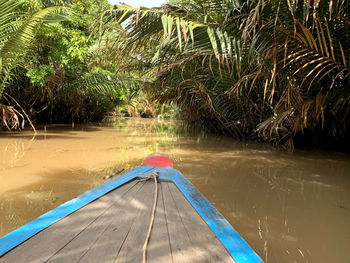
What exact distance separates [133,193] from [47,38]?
647 cm

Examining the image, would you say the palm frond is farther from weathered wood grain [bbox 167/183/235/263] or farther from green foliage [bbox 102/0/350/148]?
weathered wood grain [bbox 167/183/235/263]

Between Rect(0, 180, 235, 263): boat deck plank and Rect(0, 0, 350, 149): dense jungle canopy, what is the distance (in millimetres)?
1955

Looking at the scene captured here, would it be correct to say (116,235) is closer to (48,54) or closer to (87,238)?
(87,238)

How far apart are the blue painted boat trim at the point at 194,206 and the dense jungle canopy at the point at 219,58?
5.48 ft

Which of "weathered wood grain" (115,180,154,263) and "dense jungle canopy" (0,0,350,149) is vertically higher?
"dense jungle canopy" (0,0,350,149)

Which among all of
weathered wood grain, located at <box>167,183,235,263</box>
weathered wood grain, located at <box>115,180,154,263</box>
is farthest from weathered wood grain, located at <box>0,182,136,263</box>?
weathered wood grain, located at <box>167,183,235,263</box>

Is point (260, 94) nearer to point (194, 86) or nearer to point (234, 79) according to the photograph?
point (234, 79)

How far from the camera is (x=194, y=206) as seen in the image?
1.45 m

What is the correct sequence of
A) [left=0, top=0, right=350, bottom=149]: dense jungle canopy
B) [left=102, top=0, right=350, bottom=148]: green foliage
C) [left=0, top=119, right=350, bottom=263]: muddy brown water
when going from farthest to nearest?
[left=0, top=0, right=350, bottom=149]: dense jungle canopy
[left=102, top=0, right=350, bottom=148]: green foliage
[left=0, top=119, right=350, bottom=263]: muddy brown water

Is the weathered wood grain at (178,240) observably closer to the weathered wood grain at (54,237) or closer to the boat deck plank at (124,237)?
the boat deck plank at (124,237)

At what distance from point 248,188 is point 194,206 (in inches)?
48.9

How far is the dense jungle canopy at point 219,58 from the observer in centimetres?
290

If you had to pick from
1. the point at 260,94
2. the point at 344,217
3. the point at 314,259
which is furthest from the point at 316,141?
the point at 314,259

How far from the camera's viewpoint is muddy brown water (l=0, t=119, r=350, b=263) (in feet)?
5.01
